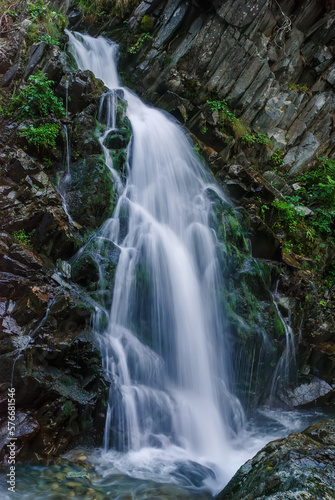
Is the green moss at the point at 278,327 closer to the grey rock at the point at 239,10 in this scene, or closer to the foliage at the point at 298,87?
the foliage at the point at 298,87

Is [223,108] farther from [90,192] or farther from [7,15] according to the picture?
[7,15]

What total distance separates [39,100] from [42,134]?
3.20 ft

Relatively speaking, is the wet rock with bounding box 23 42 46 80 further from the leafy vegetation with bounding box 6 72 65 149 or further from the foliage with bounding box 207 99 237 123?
the foliage with bounding box 207 99 237 123

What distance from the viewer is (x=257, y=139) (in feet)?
38.4

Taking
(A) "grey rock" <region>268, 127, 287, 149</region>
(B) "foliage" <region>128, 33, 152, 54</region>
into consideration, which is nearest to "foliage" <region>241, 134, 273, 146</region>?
(A) "grey rock" <region>268, 127, 287, 149</region>

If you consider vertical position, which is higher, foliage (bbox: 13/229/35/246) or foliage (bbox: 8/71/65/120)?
foliage (bbox: 8/71/65/120)

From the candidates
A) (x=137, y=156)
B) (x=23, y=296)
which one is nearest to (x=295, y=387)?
(x=23, y=296)

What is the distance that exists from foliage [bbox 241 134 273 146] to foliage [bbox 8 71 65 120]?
6.68 m

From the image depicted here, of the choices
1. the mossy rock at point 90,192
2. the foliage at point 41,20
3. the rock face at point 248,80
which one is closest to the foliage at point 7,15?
the foliage at point 41,20

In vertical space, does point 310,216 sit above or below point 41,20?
below

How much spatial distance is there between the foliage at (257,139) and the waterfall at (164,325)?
10.1ft

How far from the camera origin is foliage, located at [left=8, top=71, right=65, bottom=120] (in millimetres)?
7371

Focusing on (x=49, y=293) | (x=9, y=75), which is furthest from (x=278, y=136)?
(x=49, y=293)

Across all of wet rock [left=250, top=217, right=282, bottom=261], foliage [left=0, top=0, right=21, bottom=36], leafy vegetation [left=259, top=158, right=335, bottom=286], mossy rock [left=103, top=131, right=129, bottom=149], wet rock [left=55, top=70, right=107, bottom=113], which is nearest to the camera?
wet rock [left=55, top=70, right=107, bottom=113]
